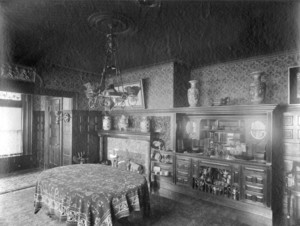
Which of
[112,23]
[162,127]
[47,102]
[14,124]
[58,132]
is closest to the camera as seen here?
[112,23]

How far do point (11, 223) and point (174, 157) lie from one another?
11.1 ft

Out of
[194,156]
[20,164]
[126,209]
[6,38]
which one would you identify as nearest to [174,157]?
[194,156]

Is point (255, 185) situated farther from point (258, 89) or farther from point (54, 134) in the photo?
point (54, 134)

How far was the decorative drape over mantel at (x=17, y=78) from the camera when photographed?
15.2 feet

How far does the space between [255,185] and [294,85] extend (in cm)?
207

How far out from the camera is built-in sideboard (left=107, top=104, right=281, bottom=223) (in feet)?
12.3

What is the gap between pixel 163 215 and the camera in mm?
3760

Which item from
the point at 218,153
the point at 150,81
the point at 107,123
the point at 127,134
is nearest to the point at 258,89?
the point at 218,153

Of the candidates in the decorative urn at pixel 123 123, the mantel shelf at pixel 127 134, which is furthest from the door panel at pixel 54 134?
the decorative urn at pixel 123 123

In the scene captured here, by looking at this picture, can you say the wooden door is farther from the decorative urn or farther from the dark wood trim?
the dark wood trim

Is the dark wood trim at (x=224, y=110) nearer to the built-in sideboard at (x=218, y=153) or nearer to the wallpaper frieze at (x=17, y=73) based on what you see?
the built-in sideboard at (x=218, y=153)

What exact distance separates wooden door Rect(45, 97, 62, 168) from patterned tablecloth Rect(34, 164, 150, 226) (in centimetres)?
337

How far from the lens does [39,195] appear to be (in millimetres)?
3420

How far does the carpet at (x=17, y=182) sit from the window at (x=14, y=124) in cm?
106
